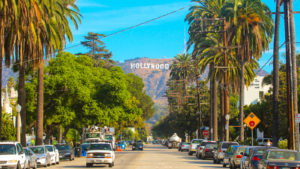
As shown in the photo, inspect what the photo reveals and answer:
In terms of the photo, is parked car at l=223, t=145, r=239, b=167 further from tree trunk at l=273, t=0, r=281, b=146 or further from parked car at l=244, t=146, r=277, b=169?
parked car at l=244, t=146, r=277, b=169

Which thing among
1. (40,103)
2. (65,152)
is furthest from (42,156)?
(40,103)

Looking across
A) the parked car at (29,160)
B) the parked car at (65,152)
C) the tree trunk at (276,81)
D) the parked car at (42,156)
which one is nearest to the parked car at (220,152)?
the tree trunk at (276,81)

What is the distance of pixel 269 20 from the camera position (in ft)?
168

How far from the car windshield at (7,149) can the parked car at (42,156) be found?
24.9 ft

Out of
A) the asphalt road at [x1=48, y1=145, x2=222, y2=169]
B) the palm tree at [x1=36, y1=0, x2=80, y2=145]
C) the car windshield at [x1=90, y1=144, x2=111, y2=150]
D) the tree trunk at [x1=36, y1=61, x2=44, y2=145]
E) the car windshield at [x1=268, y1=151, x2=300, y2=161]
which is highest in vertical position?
the palm tree at [x1=36, y1=0, x2=80, y2=145]

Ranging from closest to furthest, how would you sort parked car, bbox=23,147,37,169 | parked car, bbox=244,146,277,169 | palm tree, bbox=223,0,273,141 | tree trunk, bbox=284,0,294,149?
parked car, bbox=244,146,277,169
parked car, bbox=23,147,37,169
tree trunk, bbox=284,0,294,149
palm tree, bbox=223,0,273,141

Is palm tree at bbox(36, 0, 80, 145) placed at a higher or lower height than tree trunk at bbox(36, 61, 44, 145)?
higher

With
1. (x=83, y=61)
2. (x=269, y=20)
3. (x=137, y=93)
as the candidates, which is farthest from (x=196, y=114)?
(x=269, y=20)

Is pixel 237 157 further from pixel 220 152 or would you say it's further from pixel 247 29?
pixel 247 29

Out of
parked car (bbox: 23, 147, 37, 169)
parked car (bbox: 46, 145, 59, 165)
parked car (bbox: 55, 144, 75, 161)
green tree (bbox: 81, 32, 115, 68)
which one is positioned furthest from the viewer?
green tree (bbox: 81, 32, 115, 68)

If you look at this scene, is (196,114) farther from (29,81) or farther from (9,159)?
(9,159)

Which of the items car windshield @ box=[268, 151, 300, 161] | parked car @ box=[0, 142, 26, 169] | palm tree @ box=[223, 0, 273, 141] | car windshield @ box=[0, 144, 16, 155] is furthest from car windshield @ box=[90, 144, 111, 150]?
palm tree @ box=[223, 0, 273, 141]

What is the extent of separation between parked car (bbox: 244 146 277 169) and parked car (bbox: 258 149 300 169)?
3.38 feet

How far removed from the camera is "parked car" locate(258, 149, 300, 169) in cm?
2019
